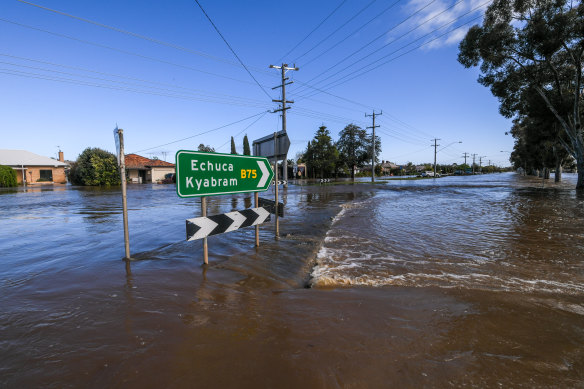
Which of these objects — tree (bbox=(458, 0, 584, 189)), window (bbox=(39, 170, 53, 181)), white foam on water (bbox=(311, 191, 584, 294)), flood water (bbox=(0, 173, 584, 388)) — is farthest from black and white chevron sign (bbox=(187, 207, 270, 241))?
window (bbox=(39, 170, 53, 181))

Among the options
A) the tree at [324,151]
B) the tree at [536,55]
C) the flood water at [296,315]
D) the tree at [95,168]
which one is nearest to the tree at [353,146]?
the tree at [324,151]

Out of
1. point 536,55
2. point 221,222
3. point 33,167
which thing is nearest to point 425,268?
point 221,222

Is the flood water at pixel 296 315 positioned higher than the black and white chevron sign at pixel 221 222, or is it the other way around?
the black and white chevron sign at pixel 221 222

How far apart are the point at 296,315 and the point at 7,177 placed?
1802 inches

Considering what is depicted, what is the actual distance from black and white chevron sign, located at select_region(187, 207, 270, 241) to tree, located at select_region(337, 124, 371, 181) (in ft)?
157

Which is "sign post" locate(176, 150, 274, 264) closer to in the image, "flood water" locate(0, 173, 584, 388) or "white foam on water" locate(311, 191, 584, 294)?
"flood water" locate(0, 173, 584, 388)

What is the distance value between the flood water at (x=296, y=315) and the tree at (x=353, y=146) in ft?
153

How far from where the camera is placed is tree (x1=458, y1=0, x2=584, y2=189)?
1694 centimetres

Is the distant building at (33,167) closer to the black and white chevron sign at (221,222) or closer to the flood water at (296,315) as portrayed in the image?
the flood water at (296,315)

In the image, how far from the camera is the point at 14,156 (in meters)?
40.6

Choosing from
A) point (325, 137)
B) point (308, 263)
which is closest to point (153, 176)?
point (325, 137)

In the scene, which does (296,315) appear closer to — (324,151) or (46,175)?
(324,151)

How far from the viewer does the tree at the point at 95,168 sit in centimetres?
3541

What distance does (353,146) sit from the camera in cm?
5091
